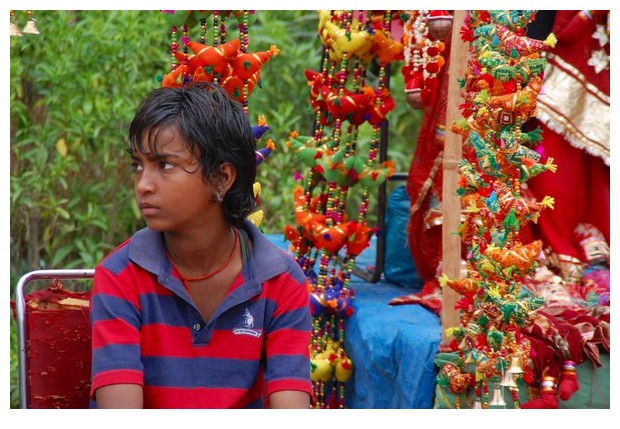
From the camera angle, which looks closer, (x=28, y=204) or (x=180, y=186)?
(x=180, y=186)

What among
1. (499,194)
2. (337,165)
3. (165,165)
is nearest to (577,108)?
(337,165)

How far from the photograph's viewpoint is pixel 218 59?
2934mm

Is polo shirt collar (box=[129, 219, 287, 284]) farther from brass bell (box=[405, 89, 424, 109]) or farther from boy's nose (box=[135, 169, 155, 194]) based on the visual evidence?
brass bell (box=[405, 89, 424, 109])

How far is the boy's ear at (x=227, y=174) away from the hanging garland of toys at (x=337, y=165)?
1.77 m

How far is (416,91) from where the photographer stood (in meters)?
3.99

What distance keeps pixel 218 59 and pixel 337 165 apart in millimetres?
1101

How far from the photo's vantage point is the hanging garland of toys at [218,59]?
293cm

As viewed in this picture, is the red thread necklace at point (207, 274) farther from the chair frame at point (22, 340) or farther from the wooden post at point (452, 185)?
the wooden post at point (452, 185)

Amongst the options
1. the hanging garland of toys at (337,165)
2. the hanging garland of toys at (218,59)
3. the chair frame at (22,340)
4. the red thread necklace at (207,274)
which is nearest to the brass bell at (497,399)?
the hanging garland of toys at (218,59)

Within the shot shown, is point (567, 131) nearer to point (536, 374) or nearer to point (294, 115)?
point (536, 374)

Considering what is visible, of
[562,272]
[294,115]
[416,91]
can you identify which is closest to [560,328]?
[562,272]

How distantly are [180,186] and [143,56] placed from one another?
4094 millimetres

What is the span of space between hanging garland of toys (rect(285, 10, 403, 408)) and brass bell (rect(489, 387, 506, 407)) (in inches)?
40.7

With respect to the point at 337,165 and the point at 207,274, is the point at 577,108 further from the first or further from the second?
the point at 207,274
